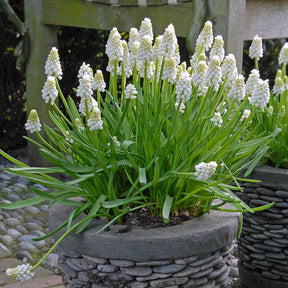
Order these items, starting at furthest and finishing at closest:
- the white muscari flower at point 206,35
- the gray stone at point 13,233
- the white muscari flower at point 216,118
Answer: the gray stone at point 13,233
the white muscari flower at point 206,35
the white muscari flower at point 216,118

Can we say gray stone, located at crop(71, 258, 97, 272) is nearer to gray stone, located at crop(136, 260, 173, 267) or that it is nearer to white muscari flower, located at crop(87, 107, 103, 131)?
gray stone, located at crop(136, 260, 173, 267)

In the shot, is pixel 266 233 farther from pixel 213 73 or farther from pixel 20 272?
pixel 20 272

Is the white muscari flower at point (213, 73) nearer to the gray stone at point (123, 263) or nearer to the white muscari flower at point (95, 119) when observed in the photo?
the white muscari flower at point (95, 119)

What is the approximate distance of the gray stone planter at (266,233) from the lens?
1729 millimetres

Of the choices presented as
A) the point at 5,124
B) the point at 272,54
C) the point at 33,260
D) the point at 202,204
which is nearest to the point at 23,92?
the point at 5,124

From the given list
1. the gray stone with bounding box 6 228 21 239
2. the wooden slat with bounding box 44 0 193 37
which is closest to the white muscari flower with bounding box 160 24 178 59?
the gray stone with bounding box 6 228 21 239

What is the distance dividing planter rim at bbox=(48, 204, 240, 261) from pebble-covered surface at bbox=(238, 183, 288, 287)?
0.42 m

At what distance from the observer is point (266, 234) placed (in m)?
1.79

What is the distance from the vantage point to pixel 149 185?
1331mm

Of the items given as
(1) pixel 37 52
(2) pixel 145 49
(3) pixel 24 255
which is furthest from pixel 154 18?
(2) pixel 145 49

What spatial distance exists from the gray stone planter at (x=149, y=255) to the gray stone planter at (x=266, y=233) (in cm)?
43

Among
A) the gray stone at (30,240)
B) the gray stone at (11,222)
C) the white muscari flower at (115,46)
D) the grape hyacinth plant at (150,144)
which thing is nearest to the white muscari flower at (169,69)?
the grape hyacinth plant at (150,144)

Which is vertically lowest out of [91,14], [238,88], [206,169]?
[206,169]

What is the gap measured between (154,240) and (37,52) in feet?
8.59
